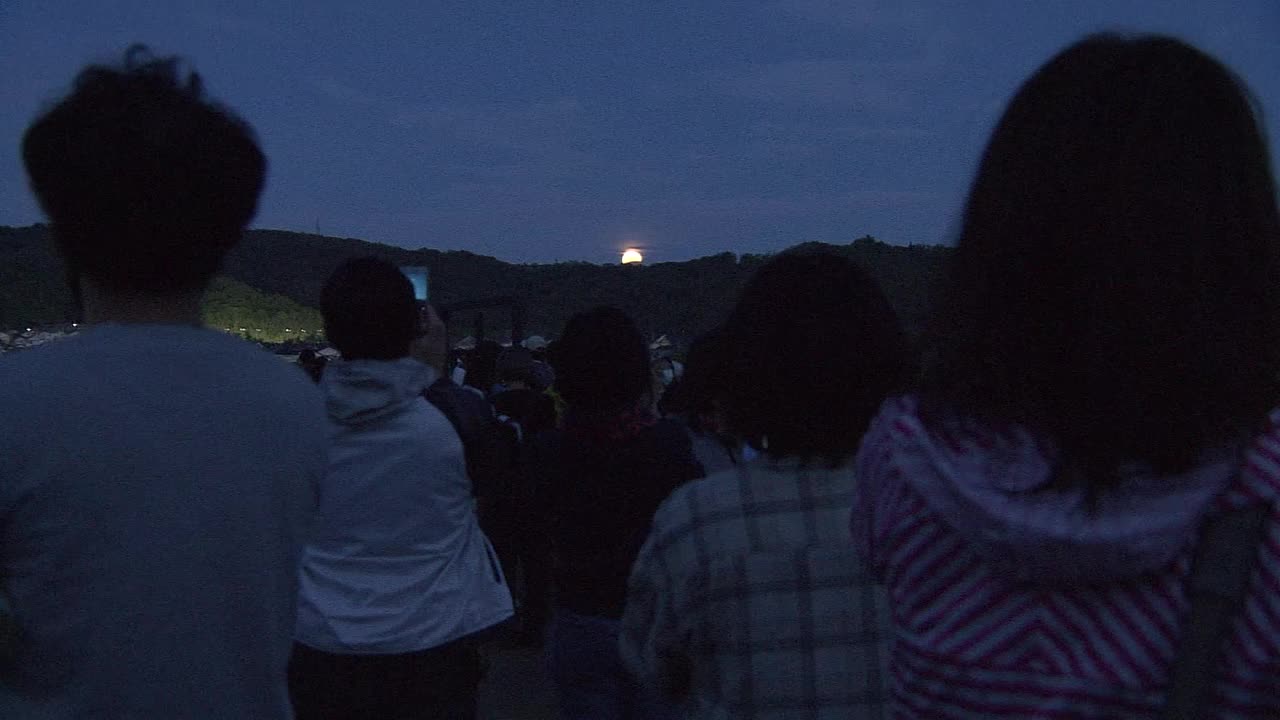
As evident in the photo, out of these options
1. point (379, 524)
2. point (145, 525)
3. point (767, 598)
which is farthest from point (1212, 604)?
point (379, 524)

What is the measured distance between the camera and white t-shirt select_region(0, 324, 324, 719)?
1.43 metres

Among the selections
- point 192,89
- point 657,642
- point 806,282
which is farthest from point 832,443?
point 192,89

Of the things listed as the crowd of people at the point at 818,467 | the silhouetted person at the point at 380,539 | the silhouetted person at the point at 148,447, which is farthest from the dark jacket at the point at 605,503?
the silhouetted person at the point at 148,447

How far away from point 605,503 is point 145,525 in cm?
187

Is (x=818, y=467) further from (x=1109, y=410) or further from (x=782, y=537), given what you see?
(x=1109, y=410)

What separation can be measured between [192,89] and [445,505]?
4.94ft

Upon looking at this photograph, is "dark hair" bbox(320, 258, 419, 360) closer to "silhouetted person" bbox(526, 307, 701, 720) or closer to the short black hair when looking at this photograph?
"silhouetted person" bbox(526, 307, 701, 720)

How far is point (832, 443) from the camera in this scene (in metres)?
1.98

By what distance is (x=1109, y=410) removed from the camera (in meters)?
1.03

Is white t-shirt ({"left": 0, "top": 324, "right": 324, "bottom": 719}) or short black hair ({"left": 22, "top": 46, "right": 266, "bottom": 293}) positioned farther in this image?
short black hair ({"left": 22, "top": 46, "right": 266, "bottom": 293})

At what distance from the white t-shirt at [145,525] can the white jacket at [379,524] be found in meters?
1.15

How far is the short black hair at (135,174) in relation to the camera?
157 centimetres

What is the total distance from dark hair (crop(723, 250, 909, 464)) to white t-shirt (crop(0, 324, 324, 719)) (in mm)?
835

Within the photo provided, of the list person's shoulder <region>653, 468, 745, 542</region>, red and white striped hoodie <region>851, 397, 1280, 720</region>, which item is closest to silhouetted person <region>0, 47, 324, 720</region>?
person's shoulder <region>653, 468, 745, 542</region>
